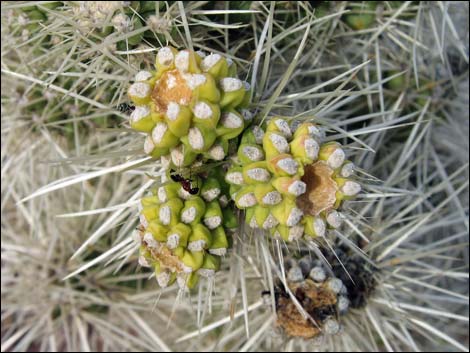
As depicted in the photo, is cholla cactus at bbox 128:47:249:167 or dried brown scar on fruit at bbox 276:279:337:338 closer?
cholla cactus at bbox 128:47:249:167

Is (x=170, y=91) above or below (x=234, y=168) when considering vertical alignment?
above

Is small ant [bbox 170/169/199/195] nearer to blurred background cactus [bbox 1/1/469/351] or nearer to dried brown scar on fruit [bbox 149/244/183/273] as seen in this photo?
blurred background cactus [bbox 1/1/469/351]

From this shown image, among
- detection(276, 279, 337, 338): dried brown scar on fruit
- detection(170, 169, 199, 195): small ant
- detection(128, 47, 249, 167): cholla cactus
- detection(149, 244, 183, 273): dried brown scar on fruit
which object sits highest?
detection(128, 47, 249, 167): cholla cactus

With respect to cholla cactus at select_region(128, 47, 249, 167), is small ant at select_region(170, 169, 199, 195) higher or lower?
lower

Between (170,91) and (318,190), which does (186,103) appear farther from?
(318,190)

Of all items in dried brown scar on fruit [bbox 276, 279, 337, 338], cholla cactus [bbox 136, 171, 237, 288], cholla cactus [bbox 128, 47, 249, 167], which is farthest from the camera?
dried brown scar on fruit [bbox 276, 279, 337, 338]

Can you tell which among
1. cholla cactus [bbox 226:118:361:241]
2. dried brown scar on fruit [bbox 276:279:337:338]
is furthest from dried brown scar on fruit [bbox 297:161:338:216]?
dried brown scar on fruit [bbox 276:279:337:338]

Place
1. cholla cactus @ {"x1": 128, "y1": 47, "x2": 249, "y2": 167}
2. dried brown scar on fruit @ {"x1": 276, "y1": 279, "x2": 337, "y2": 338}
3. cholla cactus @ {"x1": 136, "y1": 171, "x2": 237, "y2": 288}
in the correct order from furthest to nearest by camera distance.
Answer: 1. dried brown scar on fruit @ {"x1": 276, "y1": 279, "x2": 337, "y2": 338}
2. cholla cactus @ {"x1": 136, "y1": 171, "x2": 237, "y2": 288}
3. cholla cactus @ {"x1": 128, "y1": 47, "x2": 249, "y2": 167}

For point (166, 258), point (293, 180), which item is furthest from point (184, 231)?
point (293, 180)
